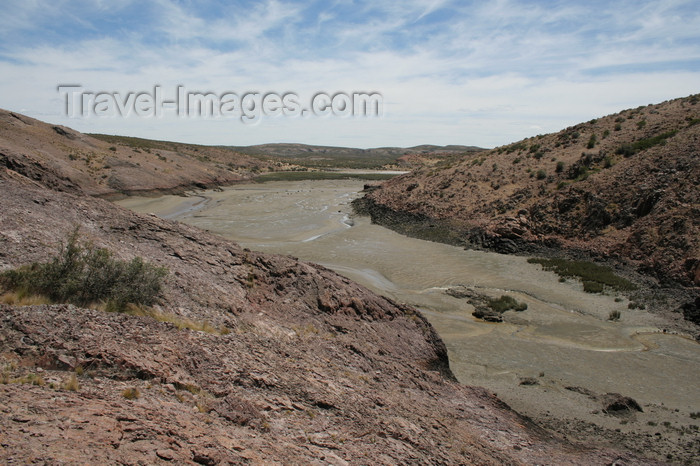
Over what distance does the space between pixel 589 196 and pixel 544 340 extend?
16.2m

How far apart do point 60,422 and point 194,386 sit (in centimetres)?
169

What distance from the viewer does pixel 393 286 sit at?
20.5 metres

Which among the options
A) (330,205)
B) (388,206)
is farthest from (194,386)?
(330,205)

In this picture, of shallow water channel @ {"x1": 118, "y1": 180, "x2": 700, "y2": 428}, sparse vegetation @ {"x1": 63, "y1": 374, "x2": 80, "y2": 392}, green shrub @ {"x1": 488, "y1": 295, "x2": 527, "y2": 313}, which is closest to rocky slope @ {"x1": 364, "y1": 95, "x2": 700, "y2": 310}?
shallow water channel @ {"x1": 118, "y1": 180, "x2": 700, "y2": 428}

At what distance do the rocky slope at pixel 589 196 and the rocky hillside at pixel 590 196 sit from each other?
0.21 ft

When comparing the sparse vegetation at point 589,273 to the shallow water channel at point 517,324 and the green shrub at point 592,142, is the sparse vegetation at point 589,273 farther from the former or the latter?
the green shrub at point 592,142

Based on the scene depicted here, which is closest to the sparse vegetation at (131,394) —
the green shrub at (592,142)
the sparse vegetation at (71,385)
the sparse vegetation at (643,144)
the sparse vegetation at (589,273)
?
the sparse vegetation at (71,385)

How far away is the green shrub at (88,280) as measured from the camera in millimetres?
6672

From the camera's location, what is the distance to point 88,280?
700cm

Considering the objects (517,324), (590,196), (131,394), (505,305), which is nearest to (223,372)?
(131,394)

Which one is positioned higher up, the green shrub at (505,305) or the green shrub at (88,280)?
the green shrub at (88,280)

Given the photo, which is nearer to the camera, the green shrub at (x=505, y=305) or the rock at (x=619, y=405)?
the rock at (x=619, y=405)

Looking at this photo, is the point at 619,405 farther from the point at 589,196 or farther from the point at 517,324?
the point at 589,196

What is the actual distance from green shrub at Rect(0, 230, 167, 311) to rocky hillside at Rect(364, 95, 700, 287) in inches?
788
